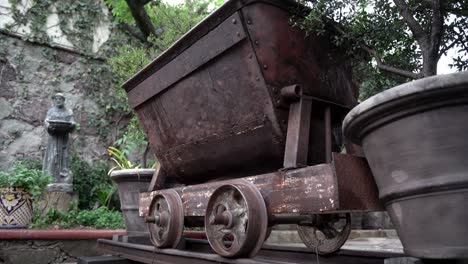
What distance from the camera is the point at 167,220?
2.48 meters

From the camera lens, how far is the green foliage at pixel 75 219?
15.7 ft

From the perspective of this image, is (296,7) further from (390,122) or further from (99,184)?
(99,184)

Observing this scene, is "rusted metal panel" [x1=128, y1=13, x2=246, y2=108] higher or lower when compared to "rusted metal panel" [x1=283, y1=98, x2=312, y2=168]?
higher

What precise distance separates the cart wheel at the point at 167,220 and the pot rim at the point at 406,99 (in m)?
1.38

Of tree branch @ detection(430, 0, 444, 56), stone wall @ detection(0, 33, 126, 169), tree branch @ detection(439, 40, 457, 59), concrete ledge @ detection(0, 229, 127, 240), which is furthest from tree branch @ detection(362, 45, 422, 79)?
stone wall @ detection(0, 33, 126, 169)

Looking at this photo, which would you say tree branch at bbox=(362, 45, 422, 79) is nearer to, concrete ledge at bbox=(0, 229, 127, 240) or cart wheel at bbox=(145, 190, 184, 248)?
cart wheel at bbox=(145, 190, 184, 248)

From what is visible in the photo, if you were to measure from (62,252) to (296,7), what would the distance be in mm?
3434

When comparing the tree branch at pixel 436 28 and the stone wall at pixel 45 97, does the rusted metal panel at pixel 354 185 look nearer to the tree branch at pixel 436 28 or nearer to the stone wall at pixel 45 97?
the tree branch at pixel 436 28

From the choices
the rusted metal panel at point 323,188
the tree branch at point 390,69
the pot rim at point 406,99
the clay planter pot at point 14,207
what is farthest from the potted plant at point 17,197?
the pot rim at point 406,99

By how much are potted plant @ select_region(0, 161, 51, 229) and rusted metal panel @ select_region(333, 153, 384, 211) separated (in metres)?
3.80

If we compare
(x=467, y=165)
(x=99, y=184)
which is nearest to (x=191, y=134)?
(x=467, y=165)

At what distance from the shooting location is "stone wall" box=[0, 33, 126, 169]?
719 cm

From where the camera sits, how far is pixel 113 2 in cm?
767

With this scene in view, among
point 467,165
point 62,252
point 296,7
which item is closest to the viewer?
point 467,165
